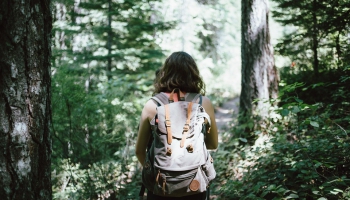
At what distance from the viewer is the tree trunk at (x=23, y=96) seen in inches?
81.3

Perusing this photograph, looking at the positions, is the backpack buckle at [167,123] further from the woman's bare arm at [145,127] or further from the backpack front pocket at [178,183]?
the backpack front pocket at [178,183]

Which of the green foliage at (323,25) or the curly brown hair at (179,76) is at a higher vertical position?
the green foliage at (323,25)

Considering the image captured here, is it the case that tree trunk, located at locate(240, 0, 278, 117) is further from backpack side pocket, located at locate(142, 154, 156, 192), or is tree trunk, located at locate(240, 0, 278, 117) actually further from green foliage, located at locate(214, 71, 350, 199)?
backpack side pocket, located at locate(142, 154, 156, 192)

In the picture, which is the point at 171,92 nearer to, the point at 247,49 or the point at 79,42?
the point at 247,49

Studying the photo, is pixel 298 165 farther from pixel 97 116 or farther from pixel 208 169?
pixel 97 116

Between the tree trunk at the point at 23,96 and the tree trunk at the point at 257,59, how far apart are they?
14.8ft

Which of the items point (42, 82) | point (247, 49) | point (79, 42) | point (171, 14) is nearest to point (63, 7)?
point (79, 42)

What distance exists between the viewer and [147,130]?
2.48 m

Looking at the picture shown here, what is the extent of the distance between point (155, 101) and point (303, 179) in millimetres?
2045

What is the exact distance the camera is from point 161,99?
2.42 meters

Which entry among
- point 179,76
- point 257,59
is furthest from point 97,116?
point 179,76

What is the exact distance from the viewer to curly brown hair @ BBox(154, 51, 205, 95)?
8.18ft

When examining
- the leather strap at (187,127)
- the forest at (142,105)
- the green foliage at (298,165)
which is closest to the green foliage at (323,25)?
the forest at (142,105)

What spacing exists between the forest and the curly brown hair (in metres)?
0.93
